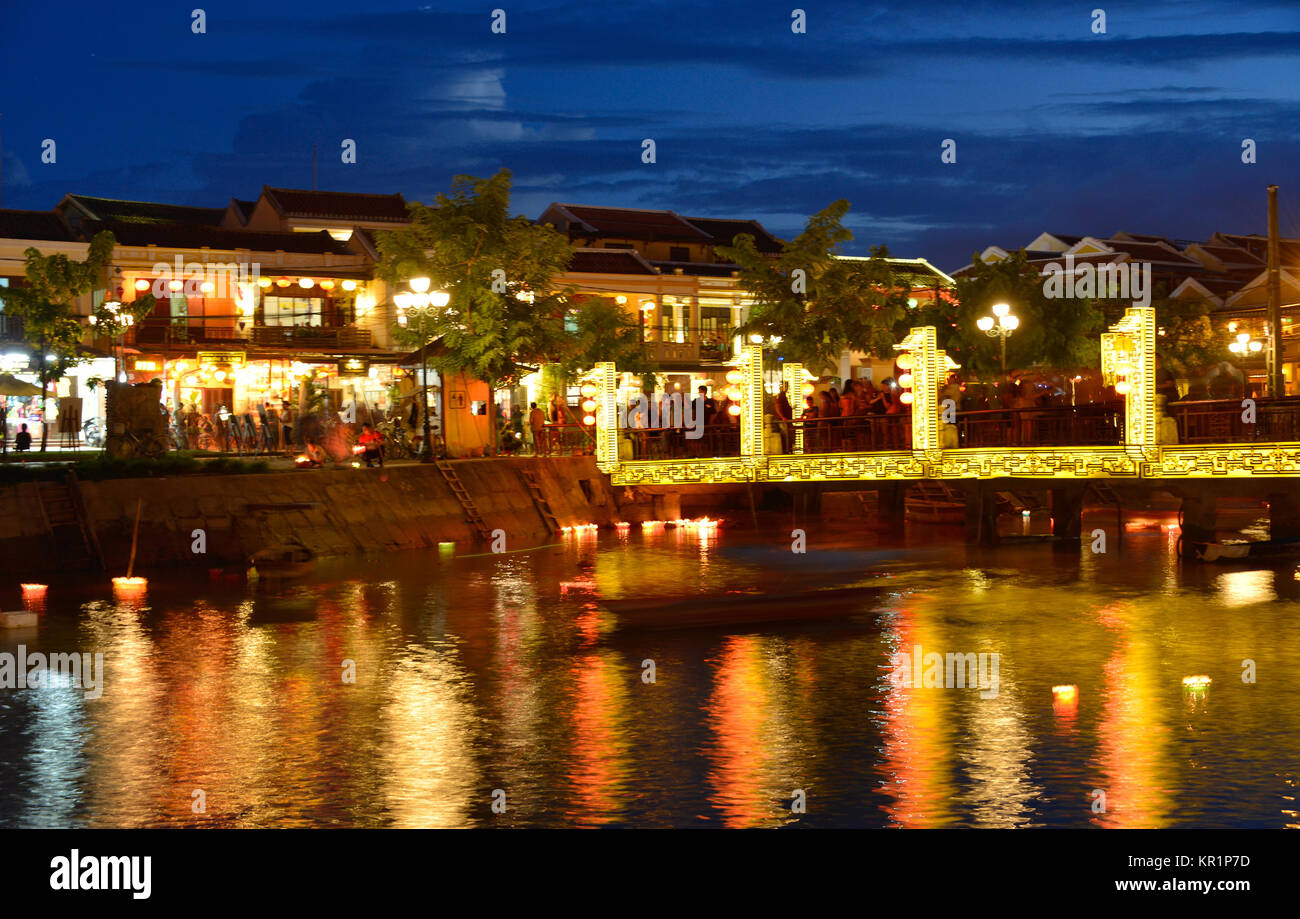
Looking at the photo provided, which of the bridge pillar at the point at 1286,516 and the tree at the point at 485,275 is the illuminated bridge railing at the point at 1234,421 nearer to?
the bridge pillar at the point at 1286,516

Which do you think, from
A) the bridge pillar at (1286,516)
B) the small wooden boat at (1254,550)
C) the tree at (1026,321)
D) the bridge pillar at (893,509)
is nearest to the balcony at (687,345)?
the tree at (1026,321)

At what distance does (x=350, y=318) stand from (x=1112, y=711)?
3990cm

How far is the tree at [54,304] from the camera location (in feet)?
123

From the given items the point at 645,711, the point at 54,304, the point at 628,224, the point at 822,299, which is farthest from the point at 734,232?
the point at 645,711

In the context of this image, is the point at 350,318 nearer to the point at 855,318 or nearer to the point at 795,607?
the point at 855,318

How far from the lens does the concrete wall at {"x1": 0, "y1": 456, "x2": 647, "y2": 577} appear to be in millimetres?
28625

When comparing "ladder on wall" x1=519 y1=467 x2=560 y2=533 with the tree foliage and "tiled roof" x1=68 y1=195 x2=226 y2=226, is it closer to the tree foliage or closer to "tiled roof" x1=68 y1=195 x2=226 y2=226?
the tree foliage

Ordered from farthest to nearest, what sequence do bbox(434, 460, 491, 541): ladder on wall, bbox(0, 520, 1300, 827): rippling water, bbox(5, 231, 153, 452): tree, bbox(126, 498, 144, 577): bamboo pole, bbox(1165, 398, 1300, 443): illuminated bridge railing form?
A: bbox(5, 231, 153, 452): tree → bbox(434, 460, 491, 541): ladder on wall → bbox(126, 498, 144, 577): bamboo pole → bbox(1165, 398, 1300, 443): illuminated bridge railing → bbox(0, 520, 1300, 827): rippling water

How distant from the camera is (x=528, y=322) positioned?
39625mm

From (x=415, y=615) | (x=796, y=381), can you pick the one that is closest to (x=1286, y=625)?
(x=415, y=615)

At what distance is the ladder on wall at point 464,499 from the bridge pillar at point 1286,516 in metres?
18.0

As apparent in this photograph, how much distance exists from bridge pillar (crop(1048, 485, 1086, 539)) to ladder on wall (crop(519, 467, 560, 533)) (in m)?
12.6

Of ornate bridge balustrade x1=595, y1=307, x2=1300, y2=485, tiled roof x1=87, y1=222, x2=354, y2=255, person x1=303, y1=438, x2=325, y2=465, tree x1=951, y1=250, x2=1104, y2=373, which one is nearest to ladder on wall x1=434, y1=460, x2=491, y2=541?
person x1=303, y1=438, x2=325, y2=465

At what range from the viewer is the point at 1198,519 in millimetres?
28938
